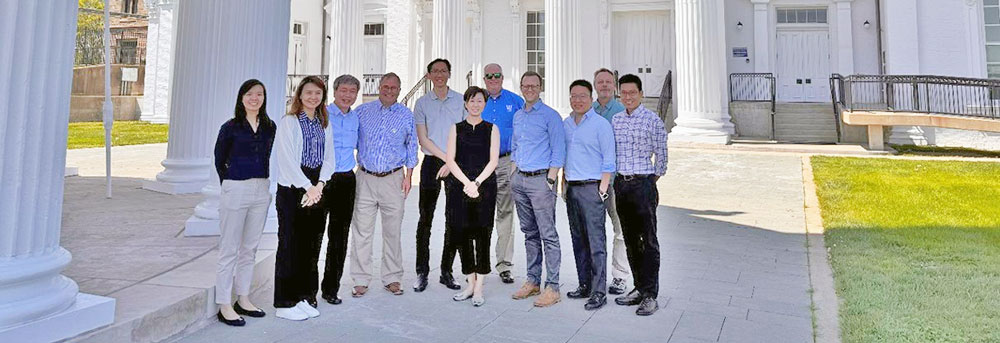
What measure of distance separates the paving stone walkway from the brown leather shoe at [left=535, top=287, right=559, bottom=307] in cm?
5

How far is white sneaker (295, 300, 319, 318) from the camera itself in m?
3.90

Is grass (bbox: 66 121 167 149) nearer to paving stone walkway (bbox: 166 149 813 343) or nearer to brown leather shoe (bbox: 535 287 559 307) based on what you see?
paving stone walkway (bbox: 166 149 813 343)

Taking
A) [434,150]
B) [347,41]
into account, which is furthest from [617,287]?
[347,41]

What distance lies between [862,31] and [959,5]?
2623 mm

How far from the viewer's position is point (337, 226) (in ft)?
14.1

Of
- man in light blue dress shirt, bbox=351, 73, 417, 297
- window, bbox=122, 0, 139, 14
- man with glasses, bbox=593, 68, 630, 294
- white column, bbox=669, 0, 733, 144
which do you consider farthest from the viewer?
window, bbox=122, 0, 139, 14

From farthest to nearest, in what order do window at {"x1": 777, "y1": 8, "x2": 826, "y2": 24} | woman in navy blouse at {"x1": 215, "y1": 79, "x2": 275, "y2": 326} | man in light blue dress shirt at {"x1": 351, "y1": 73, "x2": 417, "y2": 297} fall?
1. window at {"x1": 777, "y1": 8, "x2": 826, "y2": 24}
2. man in light blue dress shirt at {"x1": 351, "y1": 73, "x2": 417, "y2": 297}
3. woman in navy blouse at {"x1": 215, "y1": 79, "x2": 275, "y2": 326}

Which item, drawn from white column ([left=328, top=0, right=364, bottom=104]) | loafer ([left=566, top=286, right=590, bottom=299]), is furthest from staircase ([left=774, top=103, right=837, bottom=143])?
loafer ([left=566, top=286, right=590, bottom=299])

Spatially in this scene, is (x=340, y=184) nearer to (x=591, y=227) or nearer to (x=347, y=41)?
(x=591, y=227)

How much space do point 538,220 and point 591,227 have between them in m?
0.41

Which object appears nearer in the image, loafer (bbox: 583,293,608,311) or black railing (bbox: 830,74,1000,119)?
loafer (bbox: 583,293,608,311)

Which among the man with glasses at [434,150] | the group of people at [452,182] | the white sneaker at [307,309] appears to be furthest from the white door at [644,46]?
the white sneaker at [307,309]

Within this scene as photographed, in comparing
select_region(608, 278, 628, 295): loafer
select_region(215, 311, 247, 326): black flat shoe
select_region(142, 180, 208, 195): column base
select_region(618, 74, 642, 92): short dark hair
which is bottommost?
select_region(215, 311, 247, 326): black flat shoe

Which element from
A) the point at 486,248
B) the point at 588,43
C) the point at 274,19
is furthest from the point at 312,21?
the point at 486,248
